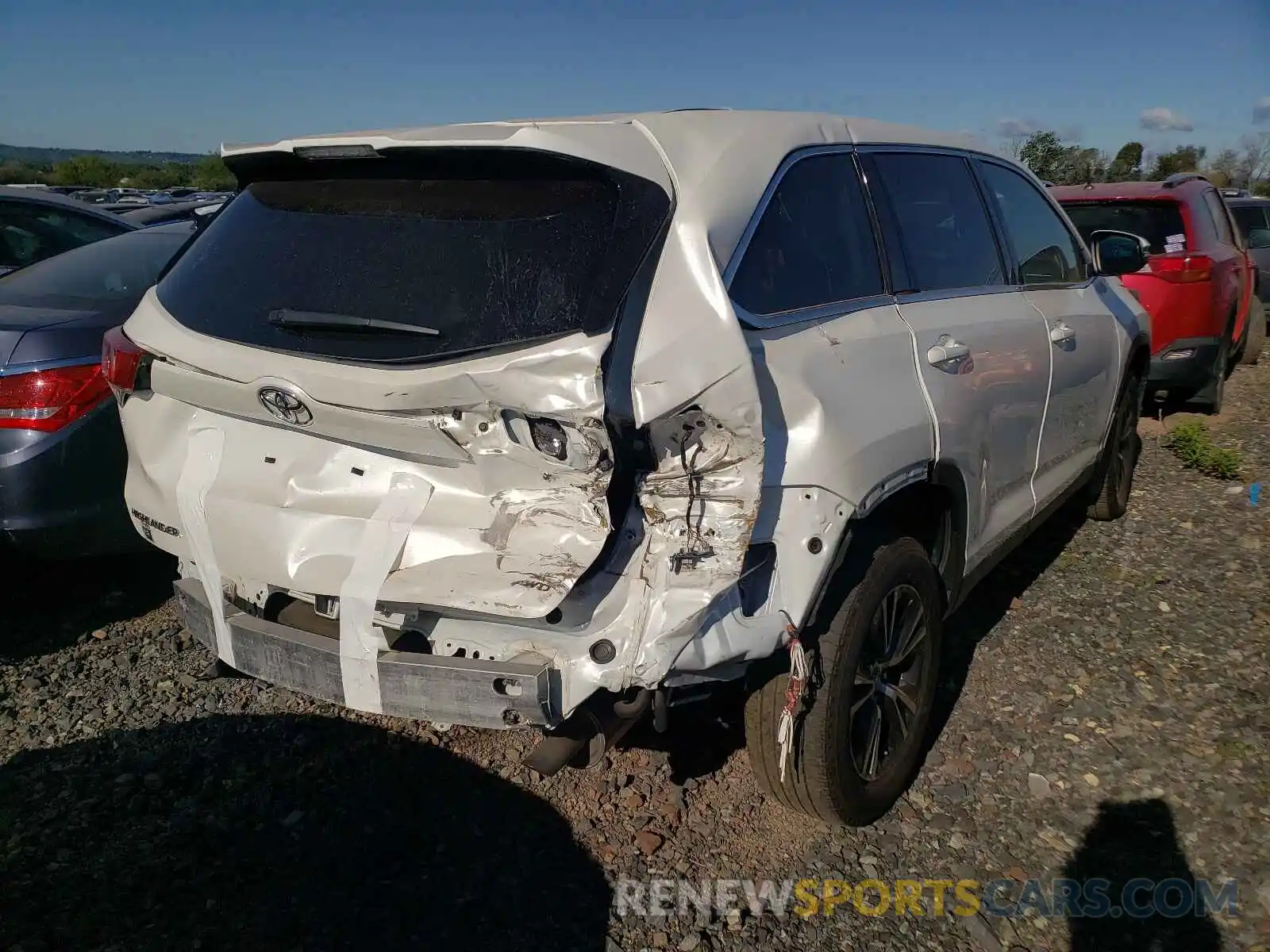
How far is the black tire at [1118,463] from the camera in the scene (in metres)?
4.71

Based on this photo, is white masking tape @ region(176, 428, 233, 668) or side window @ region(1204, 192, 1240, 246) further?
side window @ region(1204, 192, 1240, 246)

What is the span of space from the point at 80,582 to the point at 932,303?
3.88 meters

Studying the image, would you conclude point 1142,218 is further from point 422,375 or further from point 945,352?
point 422,375

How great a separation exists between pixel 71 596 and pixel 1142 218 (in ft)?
22.7

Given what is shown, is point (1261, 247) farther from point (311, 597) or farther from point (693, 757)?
point (311, 597)

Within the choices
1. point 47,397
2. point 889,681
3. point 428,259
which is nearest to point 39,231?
point 47,397

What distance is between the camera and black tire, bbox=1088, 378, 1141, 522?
15.4 ft

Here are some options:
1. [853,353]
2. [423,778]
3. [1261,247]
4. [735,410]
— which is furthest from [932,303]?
[1261,247]

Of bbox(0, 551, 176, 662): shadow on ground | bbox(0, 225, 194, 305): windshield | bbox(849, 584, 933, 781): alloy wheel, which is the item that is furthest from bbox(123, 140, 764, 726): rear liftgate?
bbox(0, 225, 194, 305): windshield

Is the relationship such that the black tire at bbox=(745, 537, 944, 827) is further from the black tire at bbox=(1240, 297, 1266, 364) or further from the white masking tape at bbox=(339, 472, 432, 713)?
the black tire at bbox=(1240, 297, 1266, 364)

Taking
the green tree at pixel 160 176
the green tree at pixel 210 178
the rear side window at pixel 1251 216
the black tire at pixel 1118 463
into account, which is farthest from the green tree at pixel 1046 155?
the green tree at pixel 160 176

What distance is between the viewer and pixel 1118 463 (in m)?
4.98

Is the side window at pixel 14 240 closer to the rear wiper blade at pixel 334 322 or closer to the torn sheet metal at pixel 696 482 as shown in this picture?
the rear wiper blade at pixel 334 322

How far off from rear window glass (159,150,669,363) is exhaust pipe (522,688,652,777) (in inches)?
32.0
